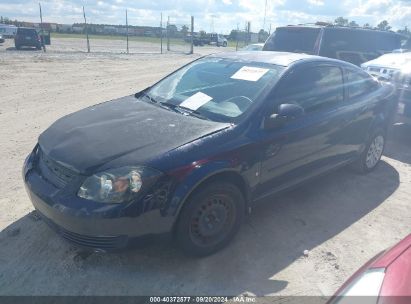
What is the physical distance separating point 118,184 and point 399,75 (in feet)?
19.6

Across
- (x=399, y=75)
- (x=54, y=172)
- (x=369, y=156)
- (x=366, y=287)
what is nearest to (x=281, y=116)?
(x=366, y=287)

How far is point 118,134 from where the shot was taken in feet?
10.5

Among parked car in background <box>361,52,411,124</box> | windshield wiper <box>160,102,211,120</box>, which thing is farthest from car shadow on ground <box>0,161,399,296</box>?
parked car in background <box>361,52,411,124</box>

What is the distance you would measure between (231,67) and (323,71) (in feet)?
3.45

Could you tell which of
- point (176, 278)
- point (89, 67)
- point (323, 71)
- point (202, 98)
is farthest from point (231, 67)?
point (89, 67)

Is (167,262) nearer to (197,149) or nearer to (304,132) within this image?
(197,149)

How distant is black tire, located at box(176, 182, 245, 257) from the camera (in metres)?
2.95

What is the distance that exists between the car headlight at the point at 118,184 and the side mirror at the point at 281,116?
1214mm

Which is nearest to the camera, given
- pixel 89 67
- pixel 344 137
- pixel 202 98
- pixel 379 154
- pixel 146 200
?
pixel 146 200

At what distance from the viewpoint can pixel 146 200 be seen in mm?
2711

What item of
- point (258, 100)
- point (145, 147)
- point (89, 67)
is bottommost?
point (89, 67)

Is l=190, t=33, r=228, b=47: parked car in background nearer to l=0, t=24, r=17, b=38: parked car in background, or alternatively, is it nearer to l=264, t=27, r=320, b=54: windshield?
l=0, t=24, r=17, b=38: parked car in background

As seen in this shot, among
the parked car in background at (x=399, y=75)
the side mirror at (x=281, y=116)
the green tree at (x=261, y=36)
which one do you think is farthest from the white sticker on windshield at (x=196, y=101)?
the green tree at (x=261, y=36)

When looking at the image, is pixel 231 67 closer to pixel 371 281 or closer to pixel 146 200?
pixel 146 200
